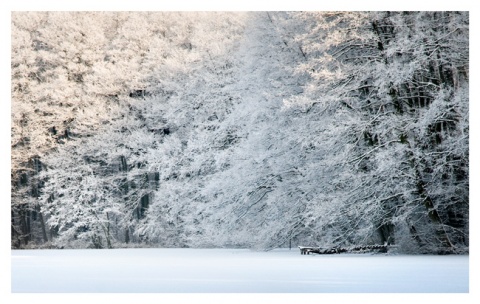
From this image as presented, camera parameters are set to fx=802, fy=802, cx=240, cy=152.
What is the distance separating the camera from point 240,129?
17.3 m

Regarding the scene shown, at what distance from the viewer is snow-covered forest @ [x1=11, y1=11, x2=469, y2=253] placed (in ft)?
46.6

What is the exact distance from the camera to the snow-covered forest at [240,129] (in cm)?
1420

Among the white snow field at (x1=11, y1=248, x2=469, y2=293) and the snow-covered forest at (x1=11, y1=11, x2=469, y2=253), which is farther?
the snow-covered forest at (x1=11, y1=11, x2=469, y2=253)

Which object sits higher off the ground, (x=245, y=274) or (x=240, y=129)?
(x=240, y=129)

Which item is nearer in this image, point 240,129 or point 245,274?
point 245,274

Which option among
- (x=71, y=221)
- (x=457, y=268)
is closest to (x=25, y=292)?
(x=457, y=268)

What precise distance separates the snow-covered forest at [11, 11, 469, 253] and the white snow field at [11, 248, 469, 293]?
1047 mm

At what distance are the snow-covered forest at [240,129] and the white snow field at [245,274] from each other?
1.05 metres

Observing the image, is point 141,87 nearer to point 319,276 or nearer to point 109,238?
point 109,238

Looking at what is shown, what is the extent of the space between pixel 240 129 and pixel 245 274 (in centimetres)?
624

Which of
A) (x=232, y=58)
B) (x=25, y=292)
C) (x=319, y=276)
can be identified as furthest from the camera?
(x=232, y=58)

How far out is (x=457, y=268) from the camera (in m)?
11.9

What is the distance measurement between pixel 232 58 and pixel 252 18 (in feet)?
5.27

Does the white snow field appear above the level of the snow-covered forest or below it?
below
